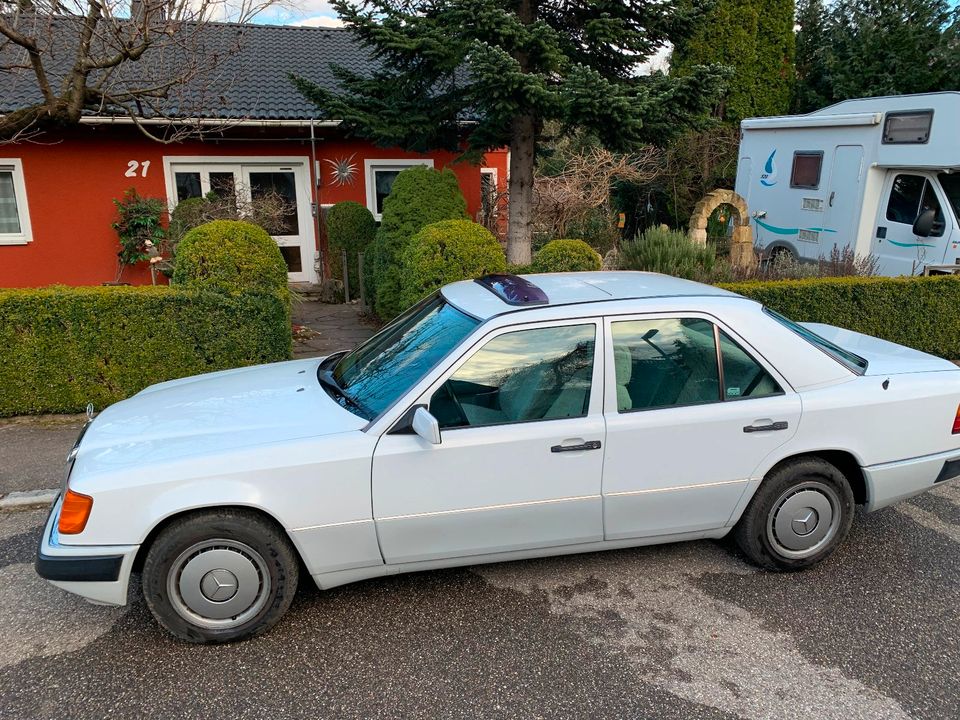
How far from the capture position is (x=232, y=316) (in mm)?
6344

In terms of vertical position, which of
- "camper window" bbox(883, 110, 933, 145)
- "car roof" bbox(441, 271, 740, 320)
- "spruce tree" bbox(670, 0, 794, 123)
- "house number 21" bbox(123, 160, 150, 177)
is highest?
"spruce tree" bbox(670, 0, 794, 123)

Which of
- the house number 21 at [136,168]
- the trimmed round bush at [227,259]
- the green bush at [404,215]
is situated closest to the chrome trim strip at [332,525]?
the trimmed round bush at [227,259]

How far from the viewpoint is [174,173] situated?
12.4 metres

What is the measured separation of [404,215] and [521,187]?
64.6 inches

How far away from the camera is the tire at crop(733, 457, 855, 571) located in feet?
12.4

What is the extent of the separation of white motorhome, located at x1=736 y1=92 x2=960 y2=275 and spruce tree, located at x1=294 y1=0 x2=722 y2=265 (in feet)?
11.9

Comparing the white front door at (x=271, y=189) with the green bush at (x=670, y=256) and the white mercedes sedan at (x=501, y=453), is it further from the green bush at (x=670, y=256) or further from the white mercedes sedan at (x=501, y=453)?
the white mercedes sedan at (x=501, y=453)

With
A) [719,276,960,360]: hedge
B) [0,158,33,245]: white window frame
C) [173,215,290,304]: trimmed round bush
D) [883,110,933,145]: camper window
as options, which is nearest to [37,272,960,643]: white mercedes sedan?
[173,215,290,304]: trimmed round bush

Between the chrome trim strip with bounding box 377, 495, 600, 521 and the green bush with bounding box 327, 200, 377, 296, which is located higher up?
the green bush with bounding box 327, 200, 377, 296

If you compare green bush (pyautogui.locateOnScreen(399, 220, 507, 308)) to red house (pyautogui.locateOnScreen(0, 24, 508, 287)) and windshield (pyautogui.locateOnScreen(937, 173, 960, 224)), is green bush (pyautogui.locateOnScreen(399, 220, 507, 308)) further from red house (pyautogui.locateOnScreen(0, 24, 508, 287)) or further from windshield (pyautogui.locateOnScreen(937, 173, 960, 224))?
windshield (pyautogui.locateOnScreen(937, 173, 960, 224))

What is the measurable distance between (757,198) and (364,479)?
11.9 meters

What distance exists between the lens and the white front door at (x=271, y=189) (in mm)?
12375

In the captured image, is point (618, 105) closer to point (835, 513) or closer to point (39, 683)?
point (835, 513)

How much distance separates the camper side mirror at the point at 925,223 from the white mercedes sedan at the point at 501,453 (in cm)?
660
